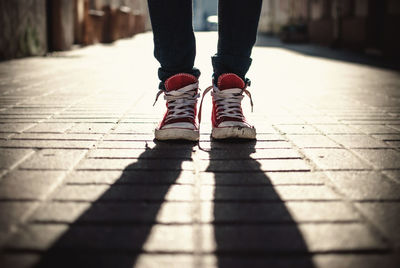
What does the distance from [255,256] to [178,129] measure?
0.94 metres

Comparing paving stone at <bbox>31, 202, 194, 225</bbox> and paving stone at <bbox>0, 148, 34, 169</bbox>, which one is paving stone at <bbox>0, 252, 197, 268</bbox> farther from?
paving stone at <bbox>0, 148, 34, 169</bbox>

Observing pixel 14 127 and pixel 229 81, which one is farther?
pixel 14 127

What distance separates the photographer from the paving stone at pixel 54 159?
137 cm

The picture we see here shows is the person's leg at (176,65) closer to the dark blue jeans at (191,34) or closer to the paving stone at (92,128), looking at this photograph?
the dark blue jeans at (191,34)

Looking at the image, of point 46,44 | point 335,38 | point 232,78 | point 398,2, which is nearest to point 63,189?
point 232,78

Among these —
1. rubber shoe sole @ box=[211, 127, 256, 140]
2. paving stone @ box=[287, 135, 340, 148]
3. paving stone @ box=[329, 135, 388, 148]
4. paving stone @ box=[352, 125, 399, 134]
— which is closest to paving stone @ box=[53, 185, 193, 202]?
rubber shoe sole @ box=[211, 127, 256, 140]

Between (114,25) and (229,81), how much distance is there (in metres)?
12.7

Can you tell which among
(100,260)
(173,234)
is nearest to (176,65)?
(173,234)

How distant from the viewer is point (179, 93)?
1.83 metres

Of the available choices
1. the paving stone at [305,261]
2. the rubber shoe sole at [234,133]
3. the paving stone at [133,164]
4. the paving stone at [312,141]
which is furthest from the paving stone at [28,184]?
the paving stone at [312,141]

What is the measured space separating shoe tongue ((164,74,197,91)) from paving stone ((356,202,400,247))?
0.99 metres

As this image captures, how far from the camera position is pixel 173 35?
178cm

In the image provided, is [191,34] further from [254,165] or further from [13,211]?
[13,211]

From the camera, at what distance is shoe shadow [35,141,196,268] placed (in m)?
0.82
